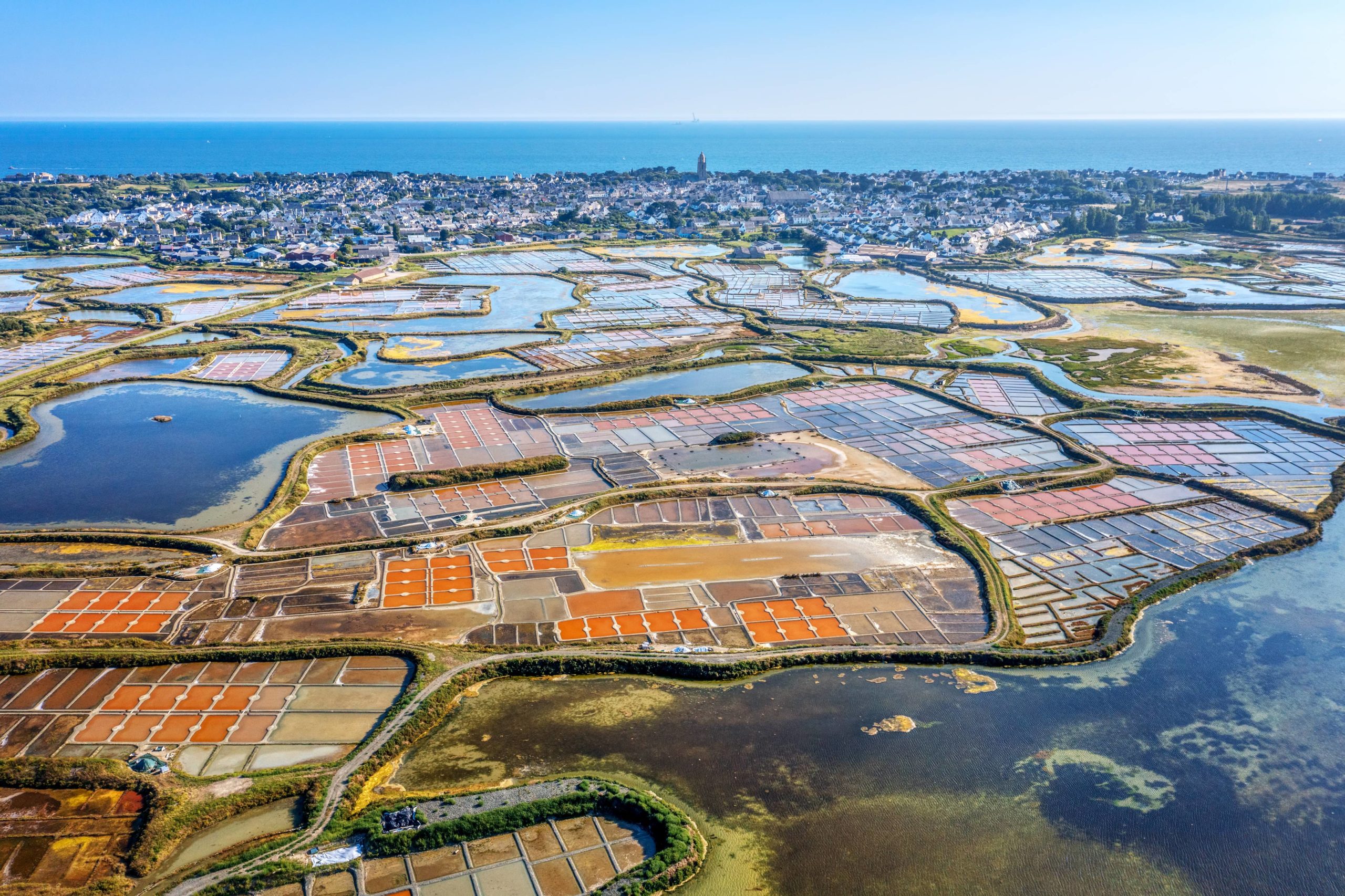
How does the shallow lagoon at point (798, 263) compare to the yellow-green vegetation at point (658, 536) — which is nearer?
the yellow-green vegetation at point (658, 536)

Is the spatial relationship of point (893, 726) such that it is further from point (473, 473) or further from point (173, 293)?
point (173, 293)

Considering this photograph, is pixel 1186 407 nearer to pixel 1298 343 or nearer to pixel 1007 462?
pixel 1007 462

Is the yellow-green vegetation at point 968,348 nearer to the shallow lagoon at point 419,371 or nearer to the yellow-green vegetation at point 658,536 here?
the shallow lagoon at point 419,371

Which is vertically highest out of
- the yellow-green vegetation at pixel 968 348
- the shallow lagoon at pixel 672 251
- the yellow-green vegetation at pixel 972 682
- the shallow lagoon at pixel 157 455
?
→ the shallow lagoon at pixel 672 251

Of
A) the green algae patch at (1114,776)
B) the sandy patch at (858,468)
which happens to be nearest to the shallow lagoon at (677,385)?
the sandy patch at (858,468)

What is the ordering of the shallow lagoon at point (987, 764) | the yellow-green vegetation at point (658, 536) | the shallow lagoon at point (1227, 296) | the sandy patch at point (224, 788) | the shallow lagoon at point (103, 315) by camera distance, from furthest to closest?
the shallow lagoon at point (1227, 296) < the shallow lagoon at point (103, 315) < the yellow-green vegetation at point (658, 536) < the sandy patch at point (224, 788) < the shallow lagoon at point (987, 764)

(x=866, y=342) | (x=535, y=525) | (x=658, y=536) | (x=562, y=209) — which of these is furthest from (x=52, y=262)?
(x=658, y=536)
